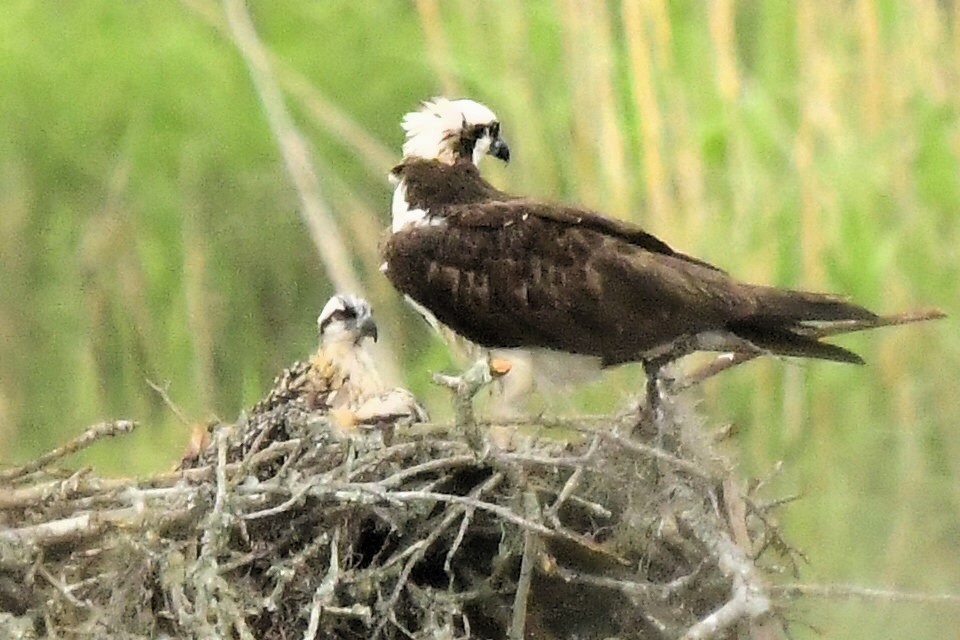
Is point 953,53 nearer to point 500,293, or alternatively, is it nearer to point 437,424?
point 500,293

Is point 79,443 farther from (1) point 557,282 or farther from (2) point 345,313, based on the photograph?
(2) point 345,313

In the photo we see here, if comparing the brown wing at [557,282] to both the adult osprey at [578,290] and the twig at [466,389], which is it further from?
the twig at [466,389]

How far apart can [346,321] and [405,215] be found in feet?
1.08

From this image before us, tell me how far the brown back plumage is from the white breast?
1cm

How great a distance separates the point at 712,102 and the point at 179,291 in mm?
756

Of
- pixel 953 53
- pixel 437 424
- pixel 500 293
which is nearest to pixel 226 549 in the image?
pixel 437 424

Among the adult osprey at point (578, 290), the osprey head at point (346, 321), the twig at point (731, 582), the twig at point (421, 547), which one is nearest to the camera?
the twig at point (731, 582)

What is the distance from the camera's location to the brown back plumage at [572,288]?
4.40ft

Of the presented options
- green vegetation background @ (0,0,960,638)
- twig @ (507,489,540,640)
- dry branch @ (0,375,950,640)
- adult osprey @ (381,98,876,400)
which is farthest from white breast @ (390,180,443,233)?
green vegetation background @ (0,0,960,638)

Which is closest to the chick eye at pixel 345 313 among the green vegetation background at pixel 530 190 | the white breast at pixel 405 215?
the green vegetation background at pixel 530 190

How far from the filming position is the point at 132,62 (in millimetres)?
2002

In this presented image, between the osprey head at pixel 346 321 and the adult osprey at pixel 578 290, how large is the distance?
325 mm

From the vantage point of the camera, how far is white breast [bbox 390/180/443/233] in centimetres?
144

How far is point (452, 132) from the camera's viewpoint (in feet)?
5.03
